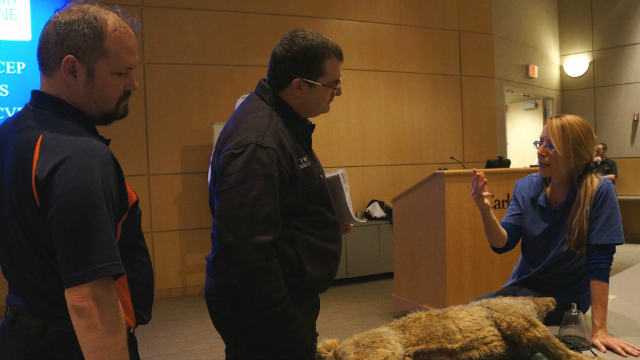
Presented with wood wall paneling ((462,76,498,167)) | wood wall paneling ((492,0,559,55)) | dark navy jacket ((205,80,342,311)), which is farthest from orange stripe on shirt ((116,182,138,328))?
wood wall paneling ((492,0,559,55))

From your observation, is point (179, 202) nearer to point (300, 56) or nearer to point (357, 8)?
point (357, 8)

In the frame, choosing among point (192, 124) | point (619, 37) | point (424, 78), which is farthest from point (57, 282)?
point (619, 37)

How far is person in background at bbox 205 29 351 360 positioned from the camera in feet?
3.78

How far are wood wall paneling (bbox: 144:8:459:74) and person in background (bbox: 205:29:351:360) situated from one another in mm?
4009

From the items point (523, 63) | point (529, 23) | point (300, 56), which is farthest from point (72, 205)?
point (529, 23)

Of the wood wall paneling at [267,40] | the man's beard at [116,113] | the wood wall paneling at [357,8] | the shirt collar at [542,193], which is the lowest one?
the shirt collar at [542,193]

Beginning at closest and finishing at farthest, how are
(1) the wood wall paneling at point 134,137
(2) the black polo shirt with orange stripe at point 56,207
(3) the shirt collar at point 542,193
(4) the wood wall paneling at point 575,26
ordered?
(2) the black polo shirt with orange stripe at point 56,207, (3) the shirt collar at point 542,193, (1) the wood wall paneling at point 134,137, (4) the wood wall paneling at point 575,26

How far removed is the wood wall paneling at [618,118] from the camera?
7.77 m

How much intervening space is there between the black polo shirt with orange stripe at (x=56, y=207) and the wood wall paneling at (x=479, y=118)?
611 centimetres

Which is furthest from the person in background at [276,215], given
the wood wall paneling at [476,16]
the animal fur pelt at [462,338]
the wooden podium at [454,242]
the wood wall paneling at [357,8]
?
the wood wall paneling at [476,16]

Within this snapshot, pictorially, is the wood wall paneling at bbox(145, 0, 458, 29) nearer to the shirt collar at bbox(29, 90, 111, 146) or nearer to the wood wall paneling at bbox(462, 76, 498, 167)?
the wood wall paneling at bbox(462, 76, 498, 167)

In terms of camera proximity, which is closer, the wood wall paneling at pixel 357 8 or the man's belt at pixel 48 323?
the man's belt at pixel 48 323

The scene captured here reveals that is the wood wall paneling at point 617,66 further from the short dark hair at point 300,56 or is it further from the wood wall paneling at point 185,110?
the short dark hair at point 300,56

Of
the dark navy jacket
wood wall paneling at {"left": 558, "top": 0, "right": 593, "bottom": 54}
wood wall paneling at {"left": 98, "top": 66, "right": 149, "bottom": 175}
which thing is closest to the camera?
the dark navy jacket
